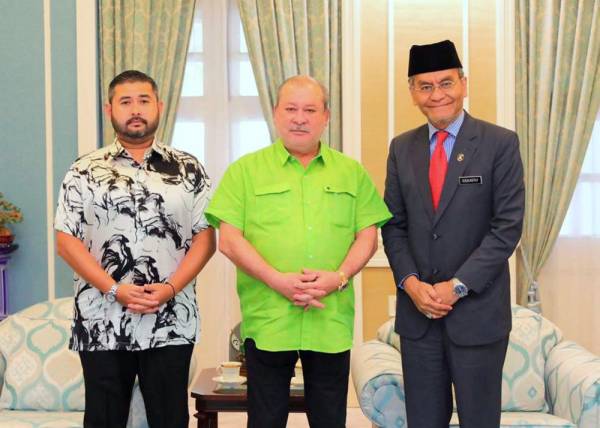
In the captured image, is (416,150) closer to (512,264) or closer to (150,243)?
(150,243)

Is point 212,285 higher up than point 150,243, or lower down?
lower down

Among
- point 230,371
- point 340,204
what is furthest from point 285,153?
point 230,371

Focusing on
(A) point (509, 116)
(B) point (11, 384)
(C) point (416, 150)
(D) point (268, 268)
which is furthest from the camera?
(A) point (509, 116)

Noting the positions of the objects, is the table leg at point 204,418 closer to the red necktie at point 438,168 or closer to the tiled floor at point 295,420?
the tiled floor at point 295,420

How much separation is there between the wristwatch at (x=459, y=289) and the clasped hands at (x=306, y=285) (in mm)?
363

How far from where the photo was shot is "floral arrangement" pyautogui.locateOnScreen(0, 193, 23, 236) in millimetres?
4766

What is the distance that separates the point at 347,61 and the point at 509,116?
0.96 m

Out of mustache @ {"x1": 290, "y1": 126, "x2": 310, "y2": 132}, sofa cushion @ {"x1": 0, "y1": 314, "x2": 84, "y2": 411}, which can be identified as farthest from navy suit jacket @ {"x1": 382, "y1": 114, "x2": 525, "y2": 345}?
sofa cushion @ {"x1": 0, "y1": 314, "x2": 84, "y2": 411}

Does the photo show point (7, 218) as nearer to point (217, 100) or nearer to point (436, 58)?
point (217, 100)

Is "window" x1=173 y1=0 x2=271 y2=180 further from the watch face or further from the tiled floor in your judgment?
the watch face

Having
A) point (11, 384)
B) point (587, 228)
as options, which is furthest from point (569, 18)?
point (11, 384)

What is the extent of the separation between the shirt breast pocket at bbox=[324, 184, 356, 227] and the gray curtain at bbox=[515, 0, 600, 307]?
2.42 m

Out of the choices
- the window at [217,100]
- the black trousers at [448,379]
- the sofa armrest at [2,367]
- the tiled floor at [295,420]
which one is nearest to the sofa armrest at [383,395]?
the black trousers at [448,379]

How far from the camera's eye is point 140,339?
→ 2.80 metres
